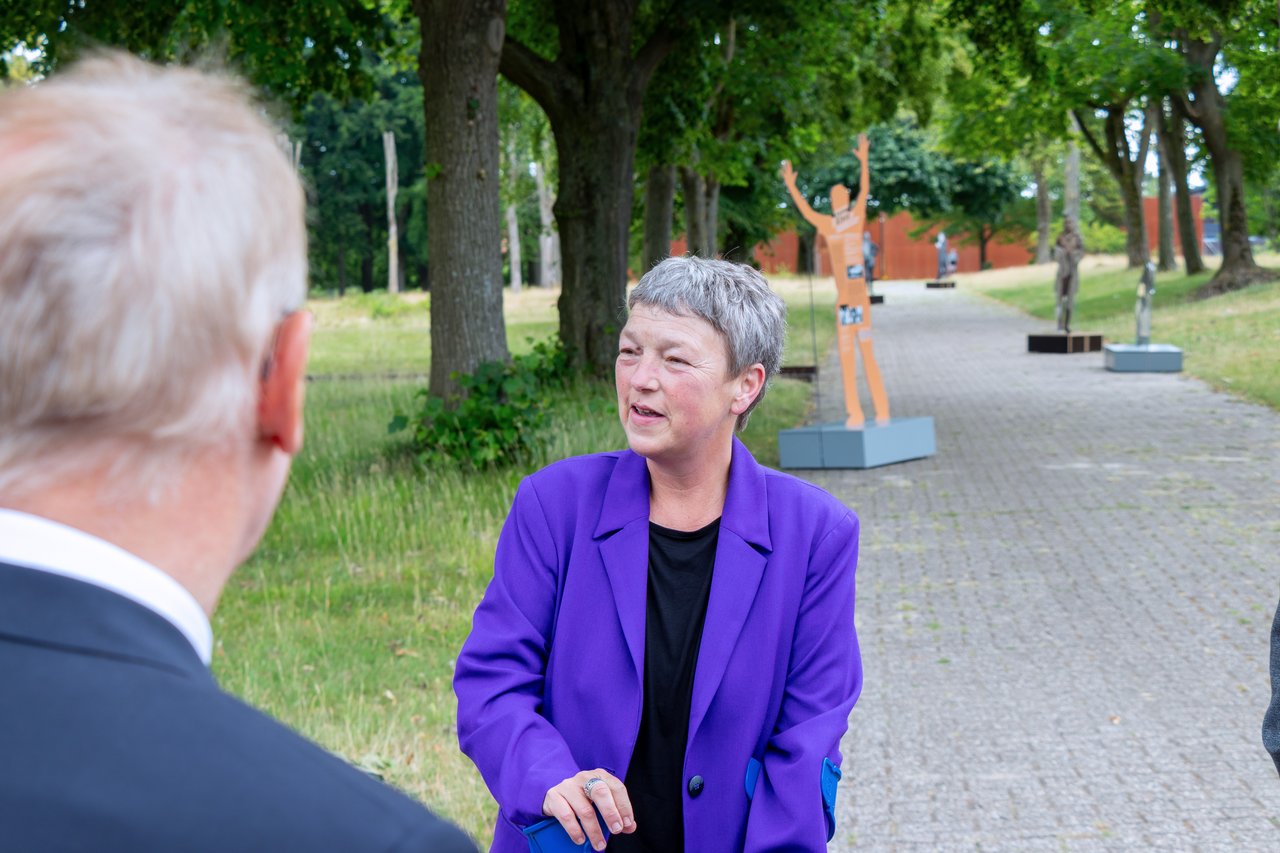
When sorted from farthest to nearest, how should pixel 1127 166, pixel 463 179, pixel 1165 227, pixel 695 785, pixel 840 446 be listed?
pixel 1165 227 < pixel 1127 166 < pixel 840 446 < pixel 463 179 < pixel 695 785

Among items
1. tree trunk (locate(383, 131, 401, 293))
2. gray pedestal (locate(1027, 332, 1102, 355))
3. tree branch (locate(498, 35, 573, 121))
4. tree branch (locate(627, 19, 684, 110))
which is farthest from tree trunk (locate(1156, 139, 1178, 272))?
tree trunk (locate(383, 131, 401, 293))

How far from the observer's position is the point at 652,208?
2580 centimetres

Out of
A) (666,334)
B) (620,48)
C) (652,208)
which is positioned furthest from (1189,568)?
(652,208)

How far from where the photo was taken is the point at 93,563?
1.00 m

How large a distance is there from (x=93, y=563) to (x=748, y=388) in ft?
7.50

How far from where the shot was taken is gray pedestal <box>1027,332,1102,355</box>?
25.7 meters

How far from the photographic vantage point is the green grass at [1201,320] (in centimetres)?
1988

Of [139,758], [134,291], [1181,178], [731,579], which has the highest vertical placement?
[1181,178]

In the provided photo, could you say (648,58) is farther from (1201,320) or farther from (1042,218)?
(1042,218)

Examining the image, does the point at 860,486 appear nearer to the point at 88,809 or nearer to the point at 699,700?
the point at 699,700

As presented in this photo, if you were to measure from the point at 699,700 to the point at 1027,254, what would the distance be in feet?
274

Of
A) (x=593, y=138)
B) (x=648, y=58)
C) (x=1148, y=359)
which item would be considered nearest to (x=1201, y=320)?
(x=1148, y=359)

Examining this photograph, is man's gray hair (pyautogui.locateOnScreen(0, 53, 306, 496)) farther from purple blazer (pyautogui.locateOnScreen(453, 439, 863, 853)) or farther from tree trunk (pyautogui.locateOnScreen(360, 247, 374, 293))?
tree trunk (pyautogui.locateOnScreen(360, 247, 374, 293))

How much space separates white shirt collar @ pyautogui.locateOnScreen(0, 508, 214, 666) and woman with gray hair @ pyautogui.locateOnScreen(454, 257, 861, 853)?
5.32 feet
